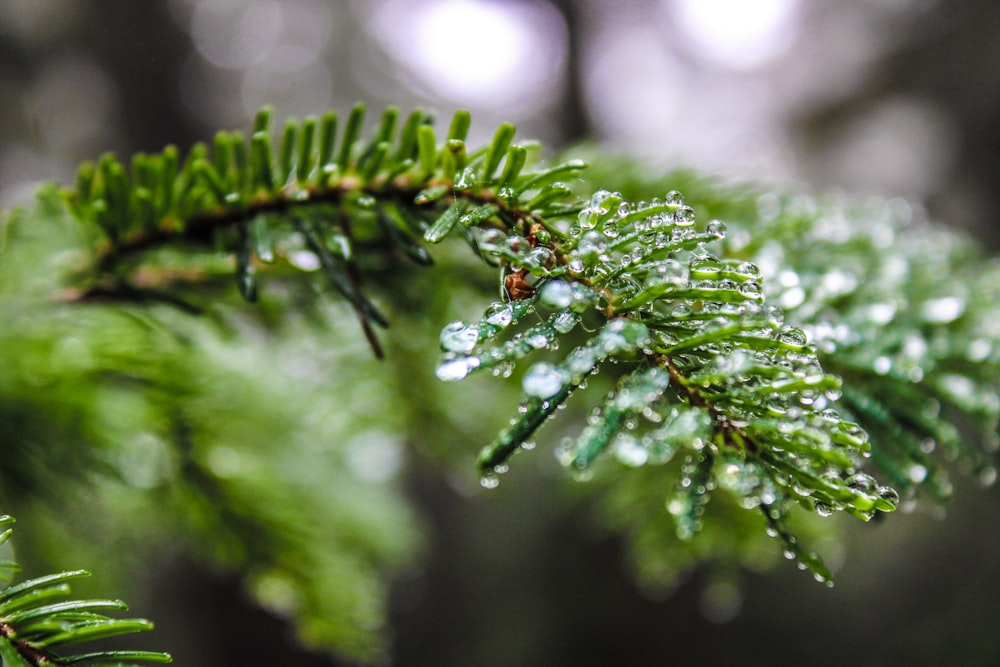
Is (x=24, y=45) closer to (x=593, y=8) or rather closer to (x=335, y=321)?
(x=335, y=321)

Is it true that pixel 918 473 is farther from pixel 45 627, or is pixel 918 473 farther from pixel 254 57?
pixel 254 57

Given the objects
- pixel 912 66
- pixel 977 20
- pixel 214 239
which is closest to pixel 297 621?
pixel 214 239

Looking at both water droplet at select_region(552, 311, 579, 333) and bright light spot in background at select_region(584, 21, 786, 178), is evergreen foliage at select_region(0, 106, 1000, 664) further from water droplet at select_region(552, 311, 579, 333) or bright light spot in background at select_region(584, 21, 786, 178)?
bright light spot in background at select_region(584, 21, 786, 178)

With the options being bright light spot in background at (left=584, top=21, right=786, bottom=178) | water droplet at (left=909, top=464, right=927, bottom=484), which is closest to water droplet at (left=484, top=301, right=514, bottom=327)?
water droplet at (left=909, top=464, right=927, bottom=484)

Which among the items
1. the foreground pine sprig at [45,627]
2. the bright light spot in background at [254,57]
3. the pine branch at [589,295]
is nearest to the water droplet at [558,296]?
the pine branch at [589,295]

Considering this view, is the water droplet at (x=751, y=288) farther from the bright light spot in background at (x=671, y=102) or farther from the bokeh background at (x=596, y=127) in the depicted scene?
the bright light spot in background at (x=671, y=102)

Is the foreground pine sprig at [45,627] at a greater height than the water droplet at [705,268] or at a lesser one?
lesser

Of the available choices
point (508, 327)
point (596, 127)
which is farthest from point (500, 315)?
point (596, 127)
